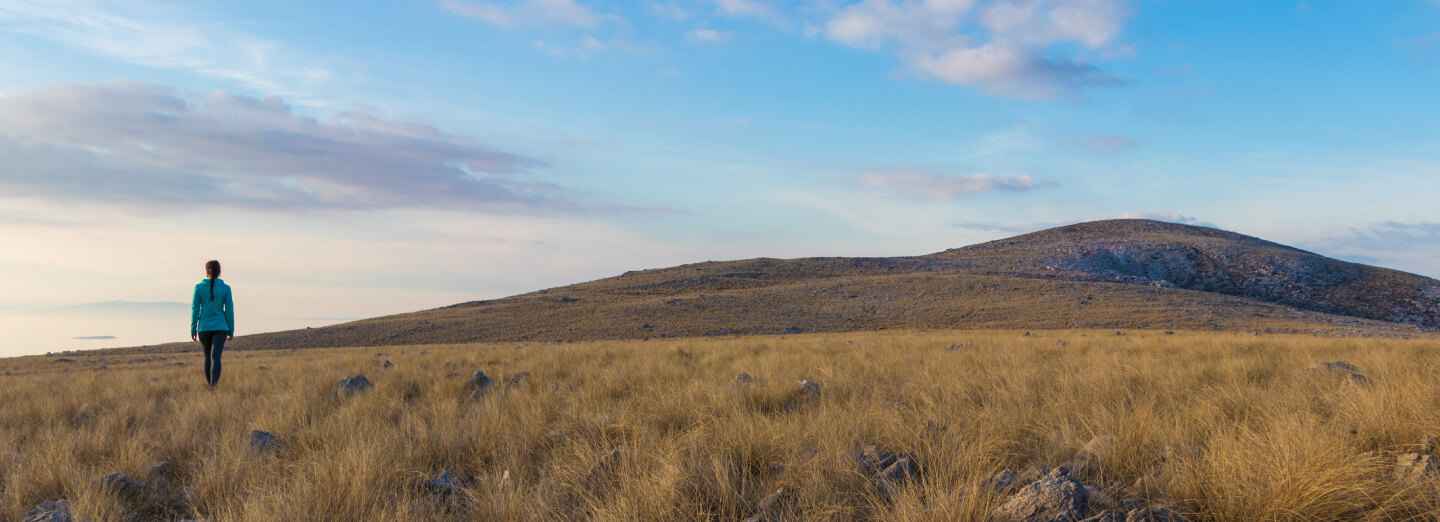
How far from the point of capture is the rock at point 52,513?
11.9ft

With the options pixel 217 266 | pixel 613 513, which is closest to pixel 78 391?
pixel 217 266

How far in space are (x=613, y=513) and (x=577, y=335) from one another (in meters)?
38.7

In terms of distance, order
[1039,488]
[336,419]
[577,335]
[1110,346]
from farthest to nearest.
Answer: [577,335] → [1110,346] → [336,419] → [1039,488]

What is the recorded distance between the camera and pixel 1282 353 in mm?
10055

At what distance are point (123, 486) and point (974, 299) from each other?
46.6m

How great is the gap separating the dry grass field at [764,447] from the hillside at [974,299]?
101ft

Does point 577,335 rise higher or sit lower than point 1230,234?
lower

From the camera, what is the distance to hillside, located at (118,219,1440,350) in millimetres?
39531

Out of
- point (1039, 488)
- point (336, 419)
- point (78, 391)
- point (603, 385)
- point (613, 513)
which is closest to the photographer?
point (1039, 488)

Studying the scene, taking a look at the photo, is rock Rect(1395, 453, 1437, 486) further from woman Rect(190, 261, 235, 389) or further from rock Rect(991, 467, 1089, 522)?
woman Rect(190, 261, 235, 389)

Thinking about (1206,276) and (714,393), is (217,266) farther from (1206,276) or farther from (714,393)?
(1206,276)

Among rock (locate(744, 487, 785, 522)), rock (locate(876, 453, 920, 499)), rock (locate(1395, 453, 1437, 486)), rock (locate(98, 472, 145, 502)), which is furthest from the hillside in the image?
rock (locate(744, 487, 785, 522))

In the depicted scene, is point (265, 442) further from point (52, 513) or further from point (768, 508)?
point (768, 508)

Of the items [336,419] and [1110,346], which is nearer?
[336,419]
